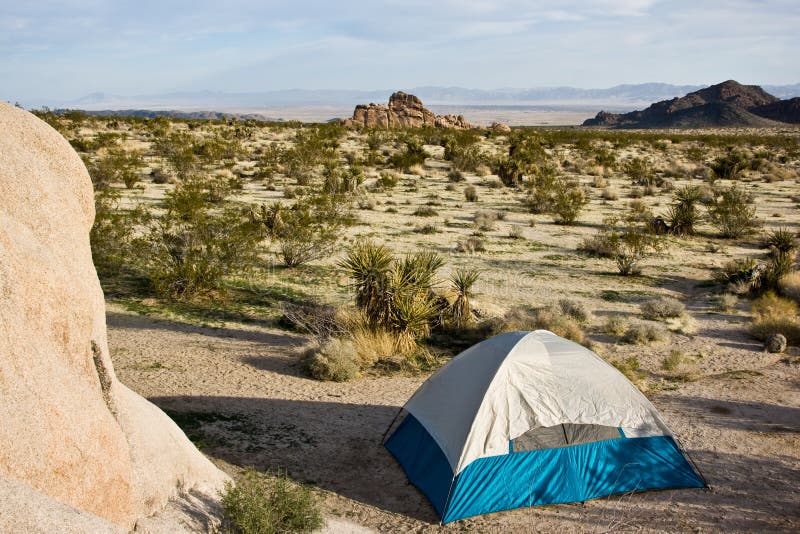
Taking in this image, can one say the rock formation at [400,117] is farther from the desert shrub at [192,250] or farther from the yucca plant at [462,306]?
the yucca plant at [462,306]

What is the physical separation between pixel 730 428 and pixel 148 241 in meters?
13.0

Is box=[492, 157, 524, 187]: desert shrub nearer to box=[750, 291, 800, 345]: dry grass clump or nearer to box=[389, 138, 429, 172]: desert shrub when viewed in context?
box=[389, 138, 429, 172]: desert shrub

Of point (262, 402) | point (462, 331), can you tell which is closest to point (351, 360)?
point (262, 402)

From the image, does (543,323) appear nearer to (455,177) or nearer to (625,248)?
(625,248)

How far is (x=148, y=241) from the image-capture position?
16.2 metres

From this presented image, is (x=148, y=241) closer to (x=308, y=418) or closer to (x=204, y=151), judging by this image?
(x=308, y=418)

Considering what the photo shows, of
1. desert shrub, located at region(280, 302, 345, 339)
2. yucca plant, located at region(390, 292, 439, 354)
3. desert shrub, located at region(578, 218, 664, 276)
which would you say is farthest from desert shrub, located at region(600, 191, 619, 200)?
yucca plant, located at region(390, 292, 439, 354)

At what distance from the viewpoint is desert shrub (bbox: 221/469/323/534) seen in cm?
591

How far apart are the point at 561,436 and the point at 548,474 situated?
1.58 ft

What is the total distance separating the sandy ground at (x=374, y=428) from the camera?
284 inches

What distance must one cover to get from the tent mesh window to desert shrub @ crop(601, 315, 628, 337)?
6175 mm

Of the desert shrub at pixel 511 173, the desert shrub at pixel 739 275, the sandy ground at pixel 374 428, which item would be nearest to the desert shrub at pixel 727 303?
the desert shrub at pixel 739 275

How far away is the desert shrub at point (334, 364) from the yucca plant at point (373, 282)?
128 centimetres

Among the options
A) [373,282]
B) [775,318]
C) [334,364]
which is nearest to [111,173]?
[373,282]
